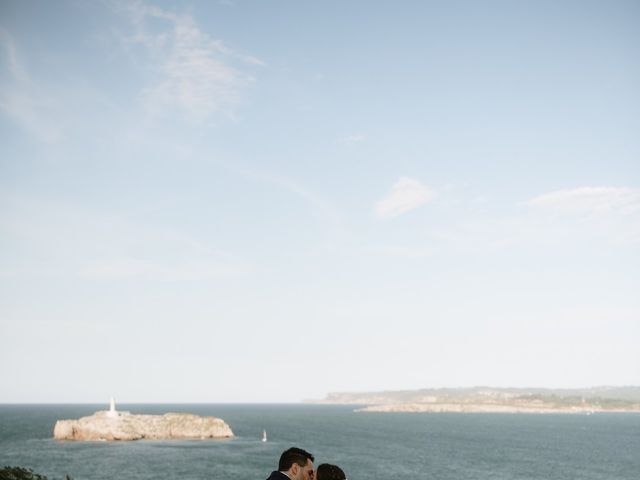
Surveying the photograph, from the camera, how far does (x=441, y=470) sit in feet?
265

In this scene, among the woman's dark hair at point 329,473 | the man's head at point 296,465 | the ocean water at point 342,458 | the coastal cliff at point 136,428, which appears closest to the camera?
the man's head at point 296,465

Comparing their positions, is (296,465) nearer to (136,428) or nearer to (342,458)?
(342,458)

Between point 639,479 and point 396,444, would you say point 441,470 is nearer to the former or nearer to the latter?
point 639,479

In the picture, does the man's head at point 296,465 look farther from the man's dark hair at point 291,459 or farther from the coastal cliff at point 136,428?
the coastal cliff at point 136,428

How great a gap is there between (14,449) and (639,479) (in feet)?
321

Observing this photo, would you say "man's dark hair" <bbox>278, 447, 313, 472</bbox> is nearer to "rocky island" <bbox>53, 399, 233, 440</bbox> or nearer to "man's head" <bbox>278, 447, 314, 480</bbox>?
"man's head" <bbox>278, 447, 314, 480</bbox>

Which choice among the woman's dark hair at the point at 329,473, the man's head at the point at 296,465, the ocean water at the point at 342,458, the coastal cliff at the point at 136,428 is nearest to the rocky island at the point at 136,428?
the coastal cliff at the point at 136,428

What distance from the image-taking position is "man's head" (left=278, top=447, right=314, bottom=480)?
22.0ft

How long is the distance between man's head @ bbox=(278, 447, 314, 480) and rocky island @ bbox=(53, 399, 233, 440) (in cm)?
11964

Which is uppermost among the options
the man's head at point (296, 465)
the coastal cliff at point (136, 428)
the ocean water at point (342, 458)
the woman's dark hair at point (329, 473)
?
the man's head at point (296, 465)

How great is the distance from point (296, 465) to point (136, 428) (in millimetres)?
124206

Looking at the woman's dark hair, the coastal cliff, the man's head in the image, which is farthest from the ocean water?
the man's head

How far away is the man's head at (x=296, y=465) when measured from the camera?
6.70 meters

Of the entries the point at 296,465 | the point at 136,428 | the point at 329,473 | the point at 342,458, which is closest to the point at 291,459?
the point at 296,465
